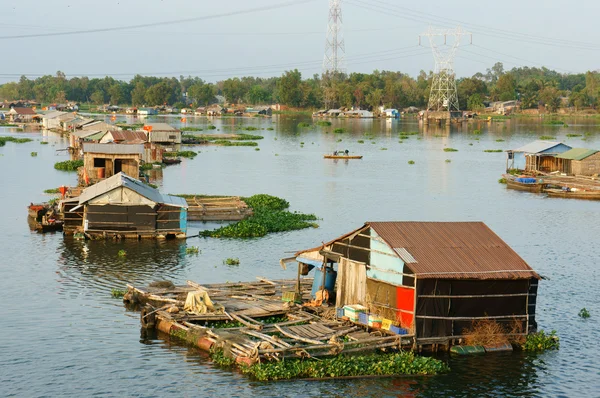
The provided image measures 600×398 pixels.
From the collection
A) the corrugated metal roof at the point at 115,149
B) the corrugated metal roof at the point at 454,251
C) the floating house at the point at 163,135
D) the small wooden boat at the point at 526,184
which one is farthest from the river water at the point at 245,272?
the floating house at the point at 163,135

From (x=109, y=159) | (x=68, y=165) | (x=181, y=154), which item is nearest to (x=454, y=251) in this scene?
(x=109, y=159)

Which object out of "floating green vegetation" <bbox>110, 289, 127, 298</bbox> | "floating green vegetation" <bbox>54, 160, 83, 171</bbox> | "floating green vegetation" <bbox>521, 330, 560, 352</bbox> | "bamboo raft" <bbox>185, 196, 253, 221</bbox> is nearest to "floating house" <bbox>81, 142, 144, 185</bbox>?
"bamboo raft" <bbox>185, 196, 253, 221</bbox>

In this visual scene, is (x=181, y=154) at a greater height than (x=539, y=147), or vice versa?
(x=539, y=147)

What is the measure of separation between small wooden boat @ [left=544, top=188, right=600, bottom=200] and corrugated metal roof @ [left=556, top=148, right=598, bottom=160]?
19.8 ft

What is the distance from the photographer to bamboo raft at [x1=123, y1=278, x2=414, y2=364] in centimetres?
2506

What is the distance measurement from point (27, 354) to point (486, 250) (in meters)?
16.0

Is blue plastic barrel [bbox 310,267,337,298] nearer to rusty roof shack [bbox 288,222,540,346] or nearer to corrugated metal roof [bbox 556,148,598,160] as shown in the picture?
rusty roof shack [bbox 288,222,540,346]

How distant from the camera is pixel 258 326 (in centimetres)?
2686

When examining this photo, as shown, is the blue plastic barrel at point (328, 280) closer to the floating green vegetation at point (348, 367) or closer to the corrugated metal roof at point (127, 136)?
the floating green vegetation at point (348, 367)

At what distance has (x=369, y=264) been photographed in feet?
91.1

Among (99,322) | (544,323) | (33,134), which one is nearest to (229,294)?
(99,322)

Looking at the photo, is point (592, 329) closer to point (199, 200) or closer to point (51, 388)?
point (51, 388)

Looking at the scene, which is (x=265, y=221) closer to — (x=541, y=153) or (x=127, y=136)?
(x=127, y=136)

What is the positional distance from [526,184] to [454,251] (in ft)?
153
